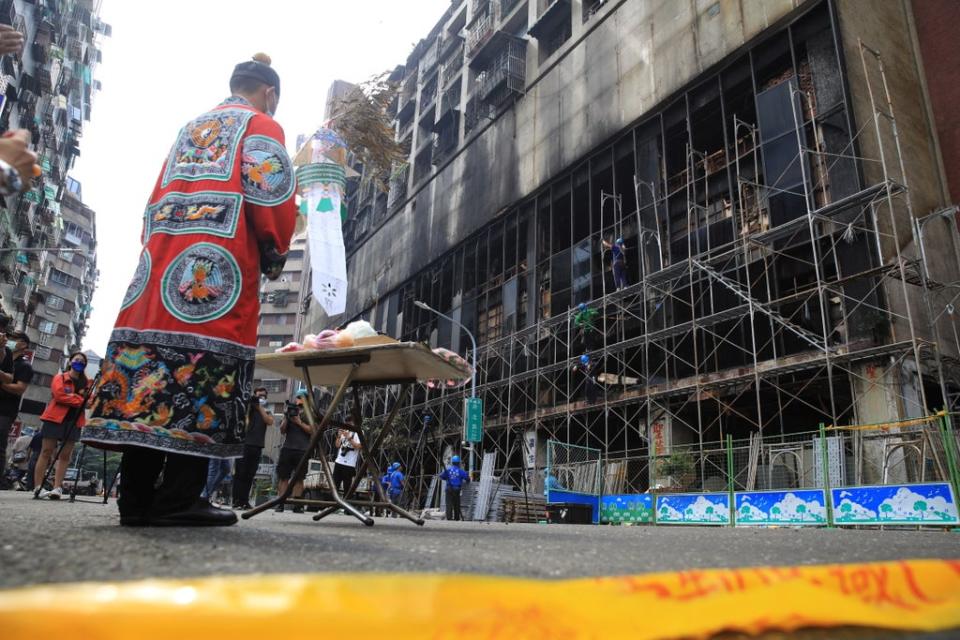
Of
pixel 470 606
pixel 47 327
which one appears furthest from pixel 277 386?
pixel 470 606

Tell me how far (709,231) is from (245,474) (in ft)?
A: 38.4

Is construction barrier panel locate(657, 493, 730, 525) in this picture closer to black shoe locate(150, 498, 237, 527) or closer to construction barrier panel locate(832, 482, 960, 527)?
construction barrier panel locate(832, 482, 960, 527)

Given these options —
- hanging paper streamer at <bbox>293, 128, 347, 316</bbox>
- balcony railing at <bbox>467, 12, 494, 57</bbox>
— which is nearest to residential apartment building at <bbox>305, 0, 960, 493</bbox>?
balcony railing at <bbox>467, 12, 494, 57</bbox>

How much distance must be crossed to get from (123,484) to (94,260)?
7598cm

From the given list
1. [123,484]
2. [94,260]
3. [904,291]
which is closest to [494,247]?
[904,291]

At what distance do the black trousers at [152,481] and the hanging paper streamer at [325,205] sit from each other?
4.53ft

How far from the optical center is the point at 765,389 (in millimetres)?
12961

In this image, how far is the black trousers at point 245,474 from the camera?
7.55 m

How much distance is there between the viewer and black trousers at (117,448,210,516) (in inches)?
85.0

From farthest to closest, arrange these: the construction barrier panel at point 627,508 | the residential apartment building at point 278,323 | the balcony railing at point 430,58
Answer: the residential apartment building at point 278,323
the balcony railing at point 430,58
the construction barrier panel at point 627,508

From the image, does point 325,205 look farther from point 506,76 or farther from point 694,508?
point 506,76

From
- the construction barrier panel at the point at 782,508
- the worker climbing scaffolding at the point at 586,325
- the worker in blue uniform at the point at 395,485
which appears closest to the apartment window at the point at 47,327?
the worker in blue uniform at the point at 395,485

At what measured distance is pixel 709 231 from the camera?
14883 millimetres

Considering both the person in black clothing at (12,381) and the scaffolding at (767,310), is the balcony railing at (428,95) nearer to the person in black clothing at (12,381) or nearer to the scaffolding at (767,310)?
the scaffolding at (767,310)
